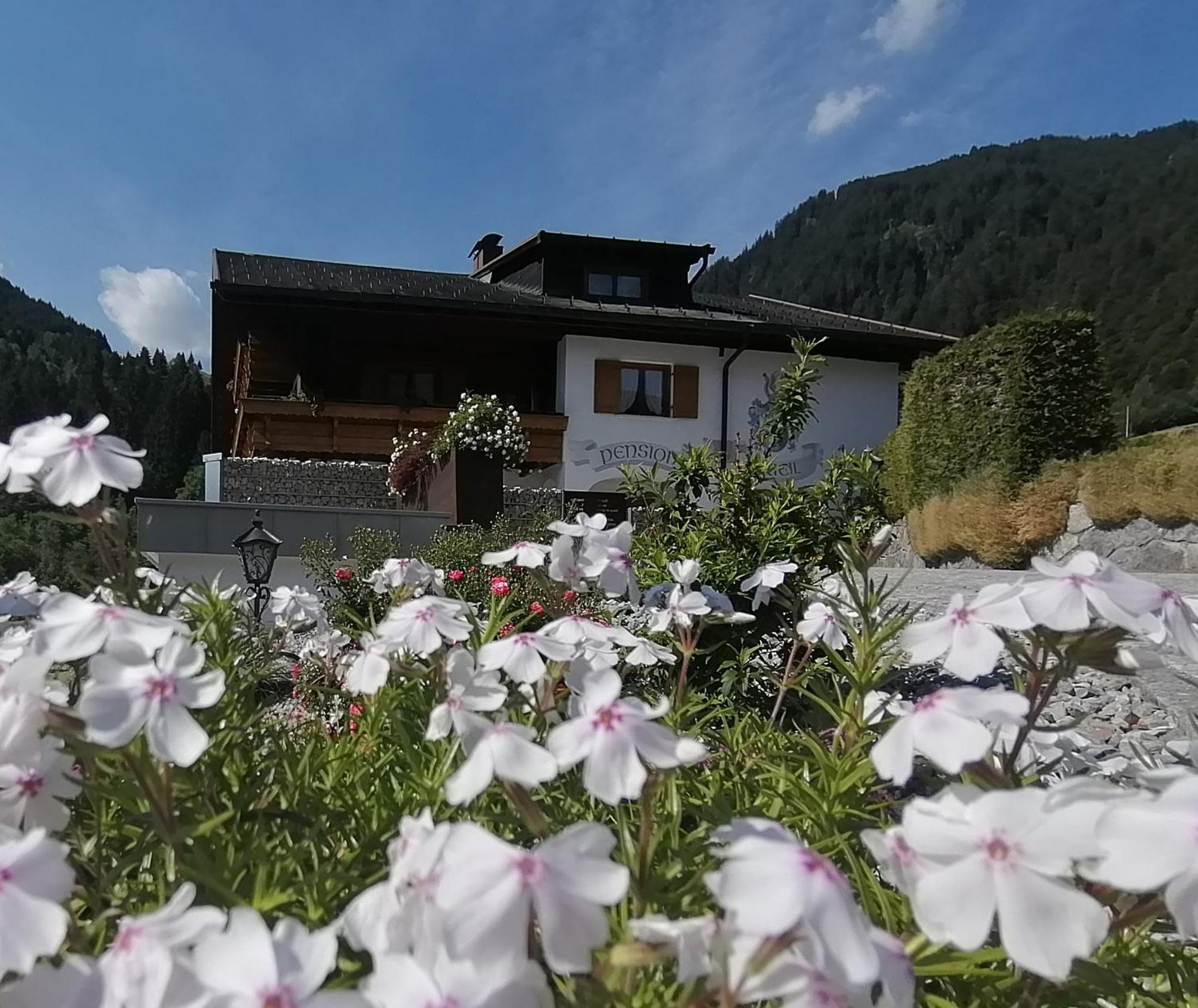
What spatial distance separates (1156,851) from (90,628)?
78cm

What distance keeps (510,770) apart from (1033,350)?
9.05 metres

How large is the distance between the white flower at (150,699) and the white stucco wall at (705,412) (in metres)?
11.0

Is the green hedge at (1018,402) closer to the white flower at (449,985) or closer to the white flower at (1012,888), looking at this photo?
the white flower at (1012,888)

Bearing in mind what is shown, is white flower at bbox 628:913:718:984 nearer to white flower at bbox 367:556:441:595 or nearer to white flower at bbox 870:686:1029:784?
white flower at bbox 870:686:1029:784

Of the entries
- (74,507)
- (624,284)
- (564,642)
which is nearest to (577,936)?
(564,642)

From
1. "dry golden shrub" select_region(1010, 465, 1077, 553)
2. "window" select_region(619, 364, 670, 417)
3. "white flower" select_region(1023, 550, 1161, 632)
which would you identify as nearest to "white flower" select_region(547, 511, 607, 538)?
"white flower" select_region(1023, 550, 1161, 632)

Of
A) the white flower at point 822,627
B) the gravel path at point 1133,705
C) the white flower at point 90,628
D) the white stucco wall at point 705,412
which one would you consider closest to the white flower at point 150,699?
the white flower at point 90,628

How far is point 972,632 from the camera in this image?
0.76 meters

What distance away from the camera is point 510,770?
59 centimetres

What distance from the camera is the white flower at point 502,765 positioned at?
0.59m

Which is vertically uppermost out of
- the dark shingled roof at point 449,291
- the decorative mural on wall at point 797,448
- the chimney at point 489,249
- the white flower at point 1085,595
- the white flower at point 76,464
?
the chimney at point 489,249

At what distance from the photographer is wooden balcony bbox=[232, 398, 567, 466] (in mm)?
10688

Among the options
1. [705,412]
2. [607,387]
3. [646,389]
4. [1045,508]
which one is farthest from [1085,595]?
[646,389]

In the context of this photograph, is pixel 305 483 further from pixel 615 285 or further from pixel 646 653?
pixel 646 653
